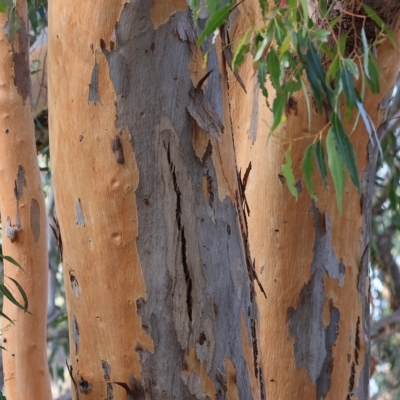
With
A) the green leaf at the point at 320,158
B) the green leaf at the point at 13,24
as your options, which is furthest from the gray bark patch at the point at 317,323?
the green leaf at the point at 13,24

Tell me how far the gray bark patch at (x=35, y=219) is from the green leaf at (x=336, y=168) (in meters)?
0.94

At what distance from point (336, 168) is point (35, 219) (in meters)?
0.96

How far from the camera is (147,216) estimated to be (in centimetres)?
97

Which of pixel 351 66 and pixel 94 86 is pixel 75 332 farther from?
pixel 351 66

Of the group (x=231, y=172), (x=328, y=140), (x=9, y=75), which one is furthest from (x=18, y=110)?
(x=328, y=140)

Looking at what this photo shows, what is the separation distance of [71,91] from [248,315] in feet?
1.42

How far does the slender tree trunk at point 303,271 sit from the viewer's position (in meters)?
1.30

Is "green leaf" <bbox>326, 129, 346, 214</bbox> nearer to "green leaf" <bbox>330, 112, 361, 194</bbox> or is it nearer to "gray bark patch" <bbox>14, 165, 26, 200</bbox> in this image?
"green leaf" <bbox>330, 112, 361, 194</bbox>

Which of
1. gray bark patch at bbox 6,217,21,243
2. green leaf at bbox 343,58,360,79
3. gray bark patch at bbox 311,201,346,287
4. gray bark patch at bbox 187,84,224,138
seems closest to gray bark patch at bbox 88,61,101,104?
gray bark patch at bbox 187,84,224,138

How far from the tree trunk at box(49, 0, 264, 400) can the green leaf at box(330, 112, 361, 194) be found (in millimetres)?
271

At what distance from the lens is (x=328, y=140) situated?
0.78 metres

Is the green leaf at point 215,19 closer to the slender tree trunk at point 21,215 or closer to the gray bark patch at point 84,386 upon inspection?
the gray bark patch at point 84,386

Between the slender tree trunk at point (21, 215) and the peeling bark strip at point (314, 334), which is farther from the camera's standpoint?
the slender tree trunk at point (21, 215)

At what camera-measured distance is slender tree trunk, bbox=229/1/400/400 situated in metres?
1.30
